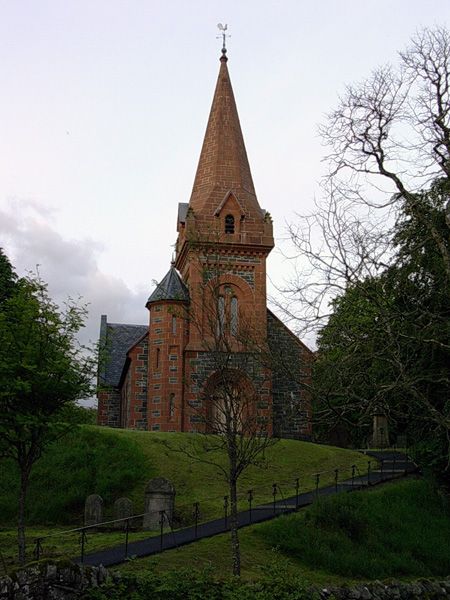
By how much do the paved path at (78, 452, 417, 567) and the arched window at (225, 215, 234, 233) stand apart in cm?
1402

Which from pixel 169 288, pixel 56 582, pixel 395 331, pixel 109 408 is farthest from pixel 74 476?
pixel 109 408

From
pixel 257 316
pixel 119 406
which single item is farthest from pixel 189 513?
pixel 119 406

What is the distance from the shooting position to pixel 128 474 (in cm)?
2323

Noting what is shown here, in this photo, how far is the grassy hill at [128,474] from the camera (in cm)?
2178

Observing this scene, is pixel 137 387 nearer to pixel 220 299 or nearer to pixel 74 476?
pixel 220 299

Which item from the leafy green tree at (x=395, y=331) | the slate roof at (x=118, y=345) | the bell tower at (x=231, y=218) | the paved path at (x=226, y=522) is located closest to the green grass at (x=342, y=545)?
the paved path at (x=226, y=522)

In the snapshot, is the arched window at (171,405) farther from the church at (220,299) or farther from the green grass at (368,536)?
the green grass at (368,536)

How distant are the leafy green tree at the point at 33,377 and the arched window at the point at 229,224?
65.3ft

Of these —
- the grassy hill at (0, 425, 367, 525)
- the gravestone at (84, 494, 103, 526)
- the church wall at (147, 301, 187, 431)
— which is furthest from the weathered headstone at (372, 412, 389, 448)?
the gravestone at (84, 494, 103, 526)

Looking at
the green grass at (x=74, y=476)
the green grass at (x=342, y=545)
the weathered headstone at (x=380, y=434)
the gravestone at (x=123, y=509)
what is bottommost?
the green grass at (x=342, y=545)

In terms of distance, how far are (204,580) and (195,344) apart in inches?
902

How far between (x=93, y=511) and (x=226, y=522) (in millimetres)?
4005

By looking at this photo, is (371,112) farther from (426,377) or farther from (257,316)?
(257,316)

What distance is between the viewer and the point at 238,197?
3609 centimetres
